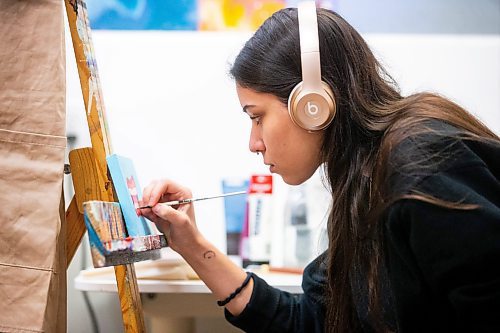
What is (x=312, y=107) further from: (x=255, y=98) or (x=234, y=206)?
(x=234, y=206)

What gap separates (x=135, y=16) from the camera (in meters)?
1.65

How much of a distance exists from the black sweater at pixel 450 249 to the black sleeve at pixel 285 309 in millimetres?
274

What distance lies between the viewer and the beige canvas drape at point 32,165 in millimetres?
827

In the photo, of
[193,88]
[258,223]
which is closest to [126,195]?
[258,223]

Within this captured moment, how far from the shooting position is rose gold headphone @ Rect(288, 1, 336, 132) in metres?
0.89

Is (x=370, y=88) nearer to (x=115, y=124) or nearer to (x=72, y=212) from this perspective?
(x=72, y=212)

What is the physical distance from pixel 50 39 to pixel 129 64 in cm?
75

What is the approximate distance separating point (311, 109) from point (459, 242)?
28 centimetres

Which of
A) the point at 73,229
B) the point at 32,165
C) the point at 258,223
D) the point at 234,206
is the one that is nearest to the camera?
the point at 32,165

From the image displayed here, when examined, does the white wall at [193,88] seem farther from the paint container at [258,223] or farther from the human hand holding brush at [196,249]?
the human hand holding brush at [196,249]

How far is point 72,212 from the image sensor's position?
972 millimetres

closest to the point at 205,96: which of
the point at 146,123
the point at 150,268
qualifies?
the point at 146,123

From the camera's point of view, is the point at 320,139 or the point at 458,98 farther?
the point at 458,98

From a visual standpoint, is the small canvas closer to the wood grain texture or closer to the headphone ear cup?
the wood grain texture
